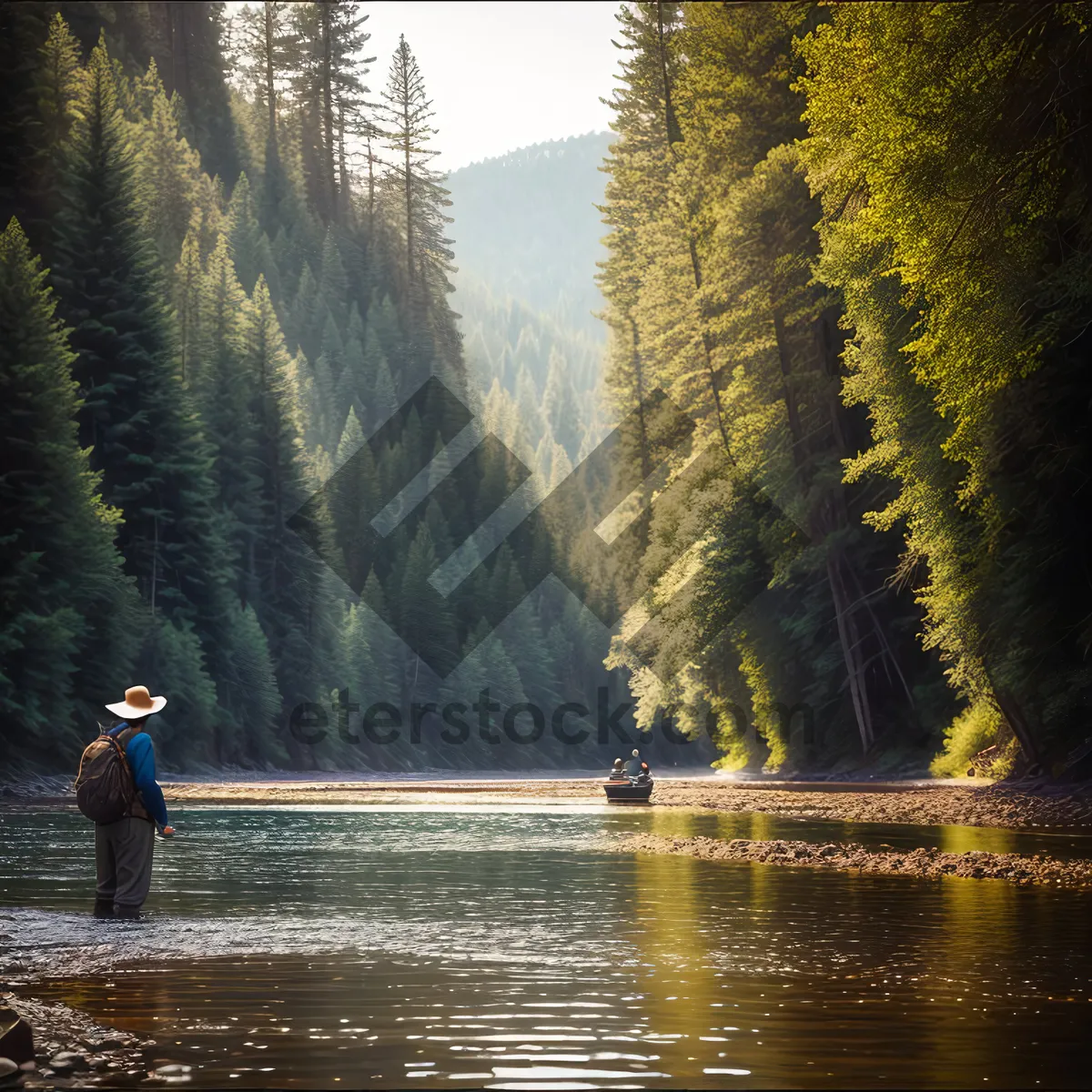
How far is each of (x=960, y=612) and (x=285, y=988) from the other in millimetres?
21578

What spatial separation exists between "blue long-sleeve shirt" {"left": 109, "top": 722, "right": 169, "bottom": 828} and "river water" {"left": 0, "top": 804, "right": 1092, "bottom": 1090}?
0.93 m

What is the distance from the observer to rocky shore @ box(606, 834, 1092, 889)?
1537 cm

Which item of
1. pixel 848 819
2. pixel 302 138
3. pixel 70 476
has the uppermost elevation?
pixel 302 138

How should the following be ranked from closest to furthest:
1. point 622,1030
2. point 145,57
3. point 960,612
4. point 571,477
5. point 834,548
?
point 622,1030 → point 960,612 → point 834,548 → point 145,57 → point 571,477

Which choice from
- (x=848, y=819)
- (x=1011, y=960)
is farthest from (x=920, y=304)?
(x=1011, y=960)

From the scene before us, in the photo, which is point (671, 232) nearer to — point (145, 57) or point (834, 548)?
point (834, 548)

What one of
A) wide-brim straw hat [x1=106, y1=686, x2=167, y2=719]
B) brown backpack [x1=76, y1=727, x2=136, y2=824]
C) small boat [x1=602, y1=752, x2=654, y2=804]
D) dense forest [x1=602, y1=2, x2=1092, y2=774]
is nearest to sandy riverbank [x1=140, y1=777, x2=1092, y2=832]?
small boat [x1=602, y1=752, x2=654, y2=804]

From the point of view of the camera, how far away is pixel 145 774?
1290 centimetres

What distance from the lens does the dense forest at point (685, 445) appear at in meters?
21.9

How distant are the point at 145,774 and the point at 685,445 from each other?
41697mm

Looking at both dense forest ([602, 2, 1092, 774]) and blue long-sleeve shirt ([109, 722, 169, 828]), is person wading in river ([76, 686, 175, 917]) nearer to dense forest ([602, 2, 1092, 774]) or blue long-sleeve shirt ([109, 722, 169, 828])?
blue long-sleeve shirt ([109, 722, 169, 828])

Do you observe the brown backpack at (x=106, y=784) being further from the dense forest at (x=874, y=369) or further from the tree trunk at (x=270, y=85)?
the tree trunk at (x=270, y=85)

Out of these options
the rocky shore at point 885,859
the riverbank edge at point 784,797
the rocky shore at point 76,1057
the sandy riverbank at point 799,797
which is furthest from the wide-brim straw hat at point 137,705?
the sandy riverbank at point 799,797

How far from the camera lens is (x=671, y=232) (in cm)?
4847
